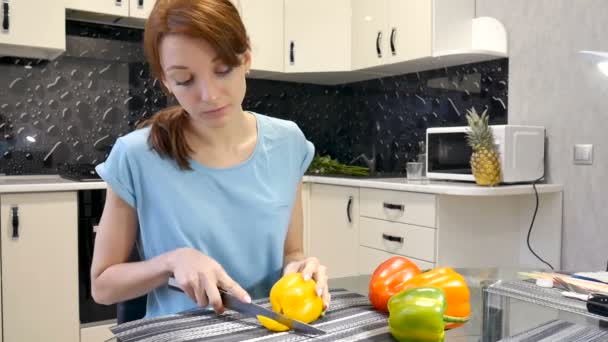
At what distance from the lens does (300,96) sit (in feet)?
12.2

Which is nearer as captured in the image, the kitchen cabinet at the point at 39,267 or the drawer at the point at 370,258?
the kitchen cabinet at the point at 39,267

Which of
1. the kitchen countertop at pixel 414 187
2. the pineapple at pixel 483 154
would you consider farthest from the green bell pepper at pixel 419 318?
the pineapple at pixel 483 154

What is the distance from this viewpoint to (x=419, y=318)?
26.4 inches

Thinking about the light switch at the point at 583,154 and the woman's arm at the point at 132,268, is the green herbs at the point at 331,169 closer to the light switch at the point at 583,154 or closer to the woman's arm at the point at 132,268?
the light switch at the point at 583,154

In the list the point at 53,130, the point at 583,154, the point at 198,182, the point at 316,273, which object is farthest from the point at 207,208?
the point at 53,130

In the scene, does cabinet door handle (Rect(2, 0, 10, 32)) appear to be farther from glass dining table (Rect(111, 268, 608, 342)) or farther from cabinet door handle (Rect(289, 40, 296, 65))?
glass dining table (Rect(111, 268, 608, 342))

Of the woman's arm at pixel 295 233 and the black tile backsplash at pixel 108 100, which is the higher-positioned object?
the black tile backsplash at pixel 108 100

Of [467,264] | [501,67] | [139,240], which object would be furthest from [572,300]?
[501,67]

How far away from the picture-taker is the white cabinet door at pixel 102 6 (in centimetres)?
265

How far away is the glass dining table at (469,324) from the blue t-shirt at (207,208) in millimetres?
245

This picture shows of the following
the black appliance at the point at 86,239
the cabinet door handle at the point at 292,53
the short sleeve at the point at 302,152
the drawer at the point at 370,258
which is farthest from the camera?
the cabinet door handle at the point at 292,53

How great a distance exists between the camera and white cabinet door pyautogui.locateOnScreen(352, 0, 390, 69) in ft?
9.58

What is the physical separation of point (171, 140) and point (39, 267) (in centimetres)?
163

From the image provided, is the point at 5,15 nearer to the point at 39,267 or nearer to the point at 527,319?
the point at 39,267
